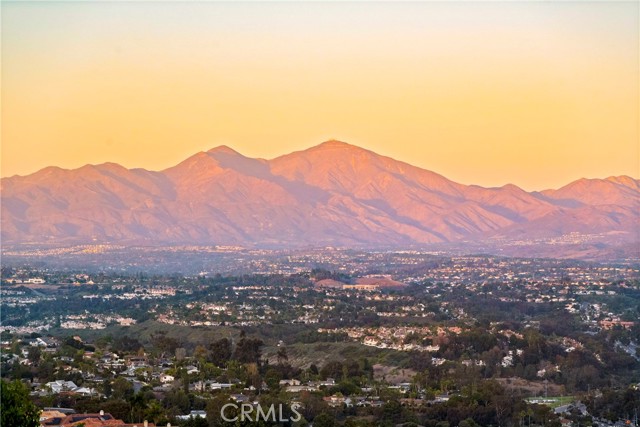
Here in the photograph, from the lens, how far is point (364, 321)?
9544 cm

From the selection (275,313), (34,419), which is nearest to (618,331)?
(275,313)

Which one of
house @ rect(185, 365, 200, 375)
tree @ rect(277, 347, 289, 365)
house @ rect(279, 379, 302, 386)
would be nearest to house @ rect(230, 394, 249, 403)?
house @ rect(279, 379, 302, 386)

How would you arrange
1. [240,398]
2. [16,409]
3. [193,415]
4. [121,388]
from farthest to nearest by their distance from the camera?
[121,388] → [240,398] → [193,415] → [16,409]

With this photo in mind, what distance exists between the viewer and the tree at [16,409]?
3349 centimetres

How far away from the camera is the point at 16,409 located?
111ft

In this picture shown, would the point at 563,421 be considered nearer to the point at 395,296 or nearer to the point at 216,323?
the point at 216,323

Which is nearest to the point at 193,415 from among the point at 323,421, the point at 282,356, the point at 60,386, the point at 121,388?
the point at 323,421

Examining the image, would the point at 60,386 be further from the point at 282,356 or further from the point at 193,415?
the point at 282,356

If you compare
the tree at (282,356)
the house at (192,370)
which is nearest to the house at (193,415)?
the house at (192,370)

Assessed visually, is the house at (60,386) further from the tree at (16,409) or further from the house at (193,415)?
the tree at (16,409)

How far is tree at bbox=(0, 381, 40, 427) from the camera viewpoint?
33494 millimetres

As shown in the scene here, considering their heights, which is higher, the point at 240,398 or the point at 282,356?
the point at 282,356

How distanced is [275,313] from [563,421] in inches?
1965

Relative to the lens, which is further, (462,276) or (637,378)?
(462,276)
